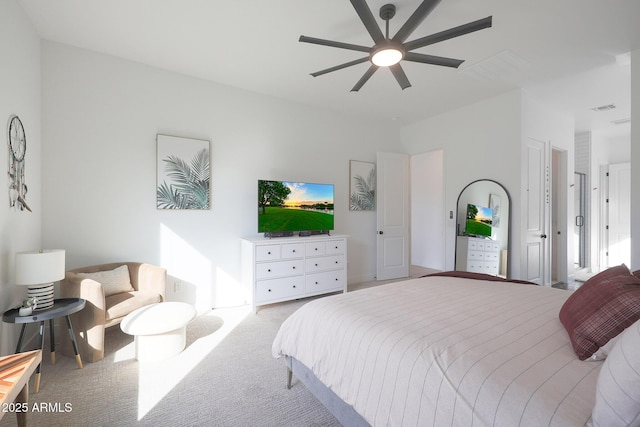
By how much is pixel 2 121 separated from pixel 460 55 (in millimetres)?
3854

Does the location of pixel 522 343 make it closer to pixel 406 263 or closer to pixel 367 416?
Answer: pixel 367 416

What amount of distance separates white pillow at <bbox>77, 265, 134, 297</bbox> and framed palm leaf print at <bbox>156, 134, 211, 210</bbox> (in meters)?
0.79

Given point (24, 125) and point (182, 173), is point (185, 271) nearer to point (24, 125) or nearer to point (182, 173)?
point (182, 173)

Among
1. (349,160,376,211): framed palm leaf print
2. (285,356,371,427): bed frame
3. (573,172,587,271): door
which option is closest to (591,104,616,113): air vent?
(573,172,587,271): door

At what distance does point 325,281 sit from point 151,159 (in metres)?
2.58

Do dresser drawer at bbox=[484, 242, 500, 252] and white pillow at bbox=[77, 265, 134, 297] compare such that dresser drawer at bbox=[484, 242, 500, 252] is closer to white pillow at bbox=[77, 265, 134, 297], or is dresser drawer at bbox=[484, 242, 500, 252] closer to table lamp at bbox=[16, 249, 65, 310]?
white pillow at bbox=[77, 265, 134, 297]

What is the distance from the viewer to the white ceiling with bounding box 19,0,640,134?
226 centimetres

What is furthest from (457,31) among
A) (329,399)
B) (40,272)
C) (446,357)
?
(40,272)

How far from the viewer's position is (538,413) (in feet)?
2.77

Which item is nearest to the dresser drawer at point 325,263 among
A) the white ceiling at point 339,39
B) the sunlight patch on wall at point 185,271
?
the sunlight patch on wall at point 185,271

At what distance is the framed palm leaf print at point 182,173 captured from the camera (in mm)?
3232

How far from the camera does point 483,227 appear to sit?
4.11m

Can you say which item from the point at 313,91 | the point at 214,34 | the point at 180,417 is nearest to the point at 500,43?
the point at 313,91

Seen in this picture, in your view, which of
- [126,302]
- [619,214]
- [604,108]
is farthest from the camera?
[619,214]
